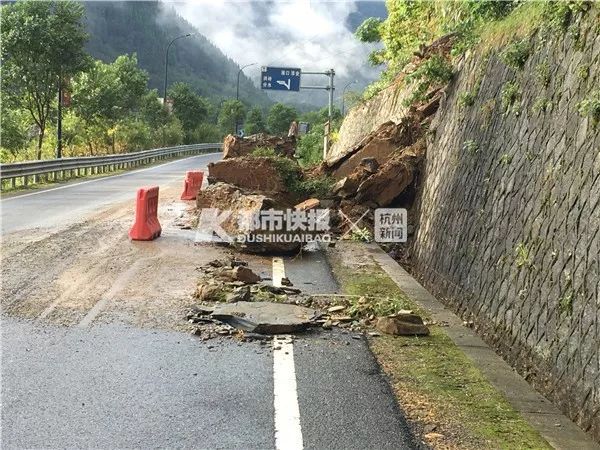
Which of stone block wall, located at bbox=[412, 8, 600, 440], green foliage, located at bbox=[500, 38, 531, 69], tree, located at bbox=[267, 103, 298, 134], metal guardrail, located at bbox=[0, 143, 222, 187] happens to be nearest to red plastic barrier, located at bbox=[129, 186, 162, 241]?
stone block wall, located at bbox=[412, 8, 600, 440]

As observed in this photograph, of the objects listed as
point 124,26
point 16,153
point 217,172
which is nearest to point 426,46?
point 217,172

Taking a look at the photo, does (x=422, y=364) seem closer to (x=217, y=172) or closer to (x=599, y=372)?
(x=599, y=372)

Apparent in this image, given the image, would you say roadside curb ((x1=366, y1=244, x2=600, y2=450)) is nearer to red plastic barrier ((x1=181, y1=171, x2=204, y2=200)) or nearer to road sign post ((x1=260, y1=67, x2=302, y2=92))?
red plastic barrier ((x1=181, y1=171, x2=204, y2=200))

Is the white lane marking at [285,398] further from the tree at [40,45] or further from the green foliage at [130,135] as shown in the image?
the green foliage at [130,135]

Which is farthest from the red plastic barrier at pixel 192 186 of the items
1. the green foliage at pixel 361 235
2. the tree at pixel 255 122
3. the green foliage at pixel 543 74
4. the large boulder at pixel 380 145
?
the tree at pixel 255 122

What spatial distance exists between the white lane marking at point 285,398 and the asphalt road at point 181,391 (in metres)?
0.02

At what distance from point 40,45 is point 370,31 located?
45.7ft

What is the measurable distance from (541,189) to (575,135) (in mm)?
629

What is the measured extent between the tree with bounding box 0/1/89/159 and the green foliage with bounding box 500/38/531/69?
77.8ft

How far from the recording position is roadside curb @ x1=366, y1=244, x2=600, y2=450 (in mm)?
4191

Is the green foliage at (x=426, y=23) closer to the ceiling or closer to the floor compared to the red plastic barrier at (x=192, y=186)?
closer to the ceiling

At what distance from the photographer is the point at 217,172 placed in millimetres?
14281

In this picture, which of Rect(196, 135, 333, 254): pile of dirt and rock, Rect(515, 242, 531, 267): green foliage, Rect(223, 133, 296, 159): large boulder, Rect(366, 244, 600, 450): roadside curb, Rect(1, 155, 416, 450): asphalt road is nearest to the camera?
Rect(1, 155, 416, 450): asphalt road

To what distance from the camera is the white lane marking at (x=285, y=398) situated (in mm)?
3920
